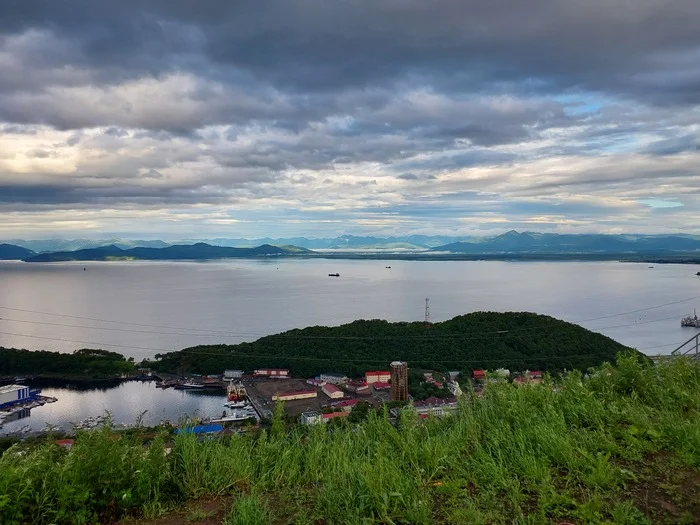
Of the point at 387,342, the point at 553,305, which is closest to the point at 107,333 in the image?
the point at 387,342

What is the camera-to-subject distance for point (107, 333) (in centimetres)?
4562

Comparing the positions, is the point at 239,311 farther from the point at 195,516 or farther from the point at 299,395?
the point at 195,516

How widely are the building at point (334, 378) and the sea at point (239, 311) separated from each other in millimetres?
6153

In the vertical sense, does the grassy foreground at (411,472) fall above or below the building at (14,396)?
above

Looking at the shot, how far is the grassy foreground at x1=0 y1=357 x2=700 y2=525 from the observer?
91.0 inches

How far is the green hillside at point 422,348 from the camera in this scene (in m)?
27.2

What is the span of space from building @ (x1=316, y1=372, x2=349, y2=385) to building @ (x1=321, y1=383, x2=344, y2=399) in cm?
137

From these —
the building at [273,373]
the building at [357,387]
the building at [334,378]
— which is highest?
the building at [357,387]

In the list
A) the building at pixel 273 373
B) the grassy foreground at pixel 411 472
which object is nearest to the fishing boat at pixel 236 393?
the building at pixel 273 373

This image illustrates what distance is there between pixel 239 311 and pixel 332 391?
3361 centimetres

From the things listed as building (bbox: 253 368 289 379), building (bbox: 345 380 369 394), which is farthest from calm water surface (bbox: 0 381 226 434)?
building (bbox: 345 380 369 394)

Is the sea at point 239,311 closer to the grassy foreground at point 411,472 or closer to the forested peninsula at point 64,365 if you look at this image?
the forested peninsula at point 64,365

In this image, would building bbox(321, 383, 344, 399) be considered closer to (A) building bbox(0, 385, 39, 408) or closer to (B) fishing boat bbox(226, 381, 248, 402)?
(B) fishing boat bbox(226, 381, 248, 402)

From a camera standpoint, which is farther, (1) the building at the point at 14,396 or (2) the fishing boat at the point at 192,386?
(2) the fishing boat at the point at 192,386
